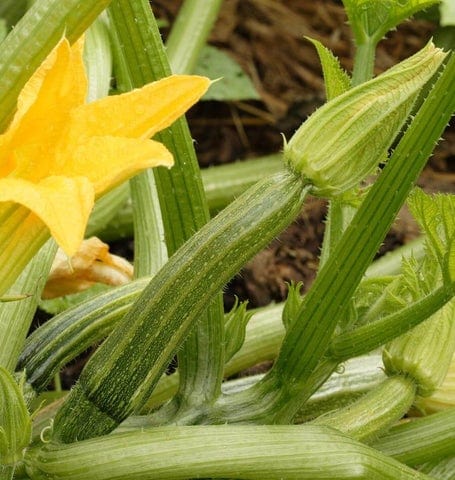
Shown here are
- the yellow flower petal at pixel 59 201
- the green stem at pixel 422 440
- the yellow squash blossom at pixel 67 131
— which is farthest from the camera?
the green stem at pixel 422 440

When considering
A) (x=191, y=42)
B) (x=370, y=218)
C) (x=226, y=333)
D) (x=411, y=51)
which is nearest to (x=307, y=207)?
(x=191, y=42)

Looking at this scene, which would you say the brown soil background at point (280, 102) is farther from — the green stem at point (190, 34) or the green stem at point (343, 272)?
the green stem at point (343, 272)

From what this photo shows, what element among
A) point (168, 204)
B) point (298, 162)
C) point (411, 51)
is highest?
point (298, 162)

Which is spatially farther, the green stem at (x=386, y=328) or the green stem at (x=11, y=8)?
the green stem at (x=11, y=8)

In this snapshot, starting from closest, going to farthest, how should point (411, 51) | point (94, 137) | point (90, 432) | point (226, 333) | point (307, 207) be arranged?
point (94, 137) < point (90, 432) < point (226, 333) < point (307, 207) < point (411, 51)

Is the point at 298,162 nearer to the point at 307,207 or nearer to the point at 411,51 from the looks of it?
the point at 307,207

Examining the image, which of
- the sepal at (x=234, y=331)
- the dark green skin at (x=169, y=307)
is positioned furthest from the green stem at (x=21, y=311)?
the sepal at (x=234, y=331)

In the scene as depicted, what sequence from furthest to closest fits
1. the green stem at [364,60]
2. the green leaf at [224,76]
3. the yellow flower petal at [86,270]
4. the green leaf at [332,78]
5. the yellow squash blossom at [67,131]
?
the green leaf at [224,76] < the yellow flower petal at [86,270] < the green stem at [364,60] < the green leaf at [332,78] < the yellow squash blossom at [67,131]

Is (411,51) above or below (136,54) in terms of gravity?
below
